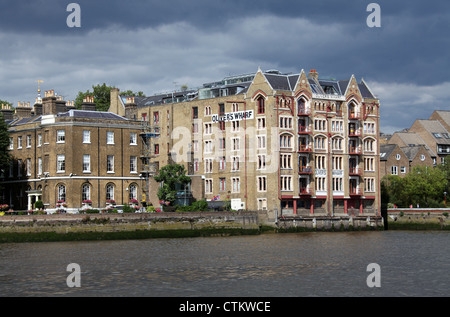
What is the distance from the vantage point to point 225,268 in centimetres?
5462

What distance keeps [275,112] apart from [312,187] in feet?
41.2

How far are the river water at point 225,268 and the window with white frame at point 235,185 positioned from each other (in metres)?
28.7

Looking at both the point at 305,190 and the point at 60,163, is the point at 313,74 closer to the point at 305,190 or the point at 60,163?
the point at 305,190

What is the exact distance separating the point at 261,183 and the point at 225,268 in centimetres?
5304

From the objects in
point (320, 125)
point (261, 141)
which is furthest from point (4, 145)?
point (320, 125)

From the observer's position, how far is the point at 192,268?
54.8 m

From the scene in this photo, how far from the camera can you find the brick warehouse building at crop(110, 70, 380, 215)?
4222 inches

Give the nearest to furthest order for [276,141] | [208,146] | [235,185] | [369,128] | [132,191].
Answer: [132,191], [276,141], [235,185], [208,146], [369,128]

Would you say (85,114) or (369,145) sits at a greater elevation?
(85,114)

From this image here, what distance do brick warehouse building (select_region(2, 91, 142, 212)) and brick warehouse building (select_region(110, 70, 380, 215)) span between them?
650 cm

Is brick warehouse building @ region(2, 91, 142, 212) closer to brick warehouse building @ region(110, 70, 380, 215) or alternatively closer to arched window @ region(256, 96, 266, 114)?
brick warehouse building @ region(110, 70, 380, 215)

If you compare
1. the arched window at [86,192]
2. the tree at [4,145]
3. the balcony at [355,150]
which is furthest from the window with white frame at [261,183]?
the tree at [4,145]

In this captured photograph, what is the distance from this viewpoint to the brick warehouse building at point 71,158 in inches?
3922

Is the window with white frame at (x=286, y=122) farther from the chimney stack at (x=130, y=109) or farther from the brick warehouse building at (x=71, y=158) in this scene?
the chimney stack at (x=130, y=109)
